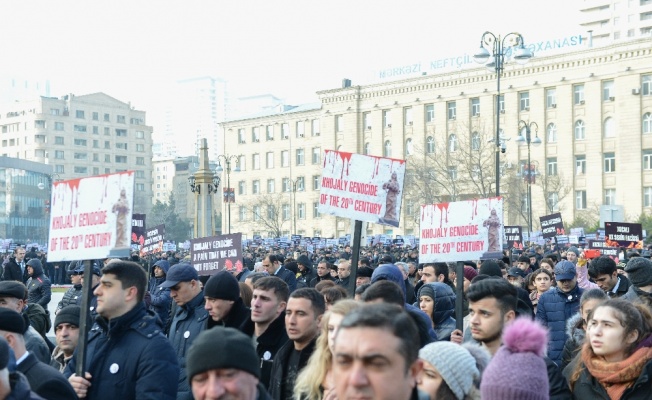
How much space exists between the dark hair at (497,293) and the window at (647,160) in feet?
217

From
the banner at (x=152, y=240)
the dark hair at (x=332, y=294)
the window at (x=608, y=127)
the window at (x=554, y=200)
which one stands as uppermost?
the window at (x=608, y=127)

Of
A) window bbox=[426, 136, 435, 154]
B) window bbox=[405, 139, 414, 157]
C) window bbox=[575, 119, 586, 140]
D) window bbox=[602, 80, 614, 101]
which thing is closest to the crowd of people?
window bbox=[602, 80, 614, 101]

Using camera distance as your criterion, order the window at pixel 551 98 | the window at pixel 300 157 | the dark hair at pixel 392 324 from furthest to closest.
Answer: the window at pixel 300 157, the window at pixel 551 98, the dark hair at pixel 392 324

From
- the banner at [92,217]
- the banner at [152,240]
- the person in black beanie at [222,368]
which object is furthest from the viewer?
the banner at [152,240]

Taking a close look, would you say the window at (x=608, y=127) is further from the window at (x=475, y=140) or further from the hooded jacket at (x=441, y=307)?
the hooded jacket at (x=441, y=307)

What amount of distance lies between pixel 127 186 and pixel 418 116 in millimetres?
75390

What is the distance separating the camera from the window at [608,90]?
70.4 metres

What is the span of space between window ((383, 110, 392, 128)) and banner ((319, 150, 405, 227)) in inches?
2931

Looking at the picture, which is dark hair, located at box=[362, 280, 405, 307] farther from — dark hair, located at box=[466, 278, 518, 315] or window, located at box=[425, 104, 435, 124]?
window, located at box=[425, 104, 435, 124]

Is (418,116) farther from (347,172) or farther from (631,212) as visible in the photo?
(347,172)

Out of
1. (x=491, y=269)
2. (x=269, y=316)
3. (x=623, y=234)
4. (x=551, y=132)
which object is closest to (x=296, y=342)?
(x=269, y=316)

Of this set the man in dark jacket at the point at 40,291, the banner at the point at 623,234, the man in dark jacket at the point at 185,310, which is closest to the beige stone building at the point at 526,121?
the banner at the point at 623,234

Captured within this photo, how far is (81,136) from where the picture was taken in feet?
434

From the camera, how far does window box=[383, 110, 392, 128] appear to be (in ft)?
273
